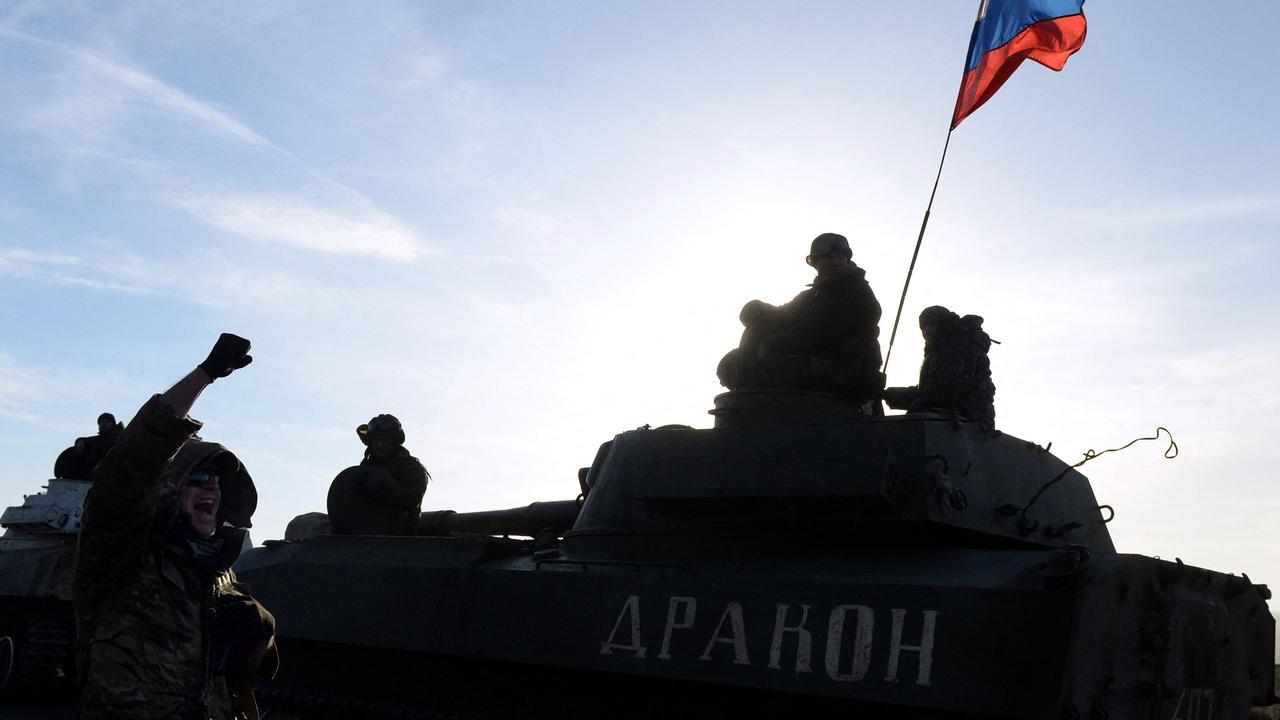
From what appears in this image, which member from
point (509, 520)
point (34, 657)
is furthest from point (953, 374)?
point (34, 657)

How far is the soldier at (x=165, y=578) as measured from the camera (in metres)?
3.13

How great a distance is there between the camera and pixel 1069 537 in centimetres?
698

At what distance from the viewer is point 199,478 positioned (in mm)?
3338

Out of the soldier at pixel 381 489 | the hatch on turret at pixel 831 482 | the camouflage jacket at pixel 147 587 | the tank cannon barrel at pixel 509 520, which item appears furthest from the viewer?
the soldier at pixel 381 489

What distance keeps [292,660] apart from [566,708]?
7.70ft

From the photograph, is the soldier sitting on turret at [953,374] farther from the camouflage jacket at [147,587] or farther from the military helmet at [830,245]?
the camouflage jacket at [147,587]

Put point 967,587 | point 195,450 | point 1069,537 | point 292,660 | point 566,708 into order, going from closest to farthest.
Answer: point 195,450
point 967,587
point 566,708
point 1069,537
point 292,660

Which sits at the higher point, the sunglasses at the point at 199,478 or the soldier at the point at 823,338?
the soldier at the point at 823,338

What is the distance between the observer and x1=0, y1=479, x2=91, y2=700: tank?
11.1m

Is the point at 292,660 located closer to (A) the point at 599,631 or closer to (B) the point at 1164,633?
(A) the point at 599,631

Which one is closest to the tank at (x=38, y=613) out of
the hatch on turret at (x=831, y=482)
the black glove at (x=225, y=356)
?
the hatch on turret at (x=831, y=482)

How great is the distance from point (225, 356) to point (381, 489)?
5.93 metres

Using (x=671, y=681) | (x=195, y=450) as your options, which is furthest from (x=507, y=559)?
(x=195, y=450)

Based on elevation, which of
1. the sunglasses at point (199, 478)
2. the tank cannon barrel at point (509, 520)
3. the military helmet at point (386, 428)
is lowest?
the sunglasses at point (199, 478)
